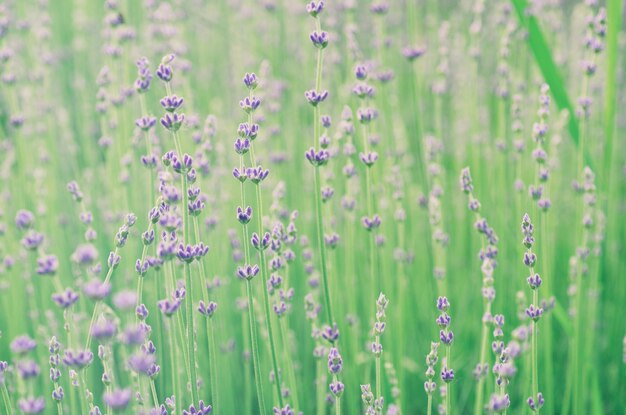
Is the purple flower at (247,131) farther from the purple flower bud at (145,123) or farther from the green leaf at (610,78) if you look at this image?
the green leaf at (610,78)

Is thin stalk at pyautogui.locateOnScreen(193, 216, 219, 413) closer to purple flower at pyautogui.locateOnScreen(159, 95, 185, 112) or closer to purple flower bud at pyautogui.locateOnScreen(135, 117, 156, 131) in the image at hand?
purple flower at pyautogui.locateOnScreen(159, 95, 185, 112)

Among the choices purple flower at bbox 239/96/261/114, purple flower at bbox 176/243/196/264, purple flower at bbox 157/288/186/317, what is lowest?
purple flower at bbox 157/288/186/317

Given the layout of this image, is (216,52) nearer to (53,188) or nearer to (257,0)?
(257,0)

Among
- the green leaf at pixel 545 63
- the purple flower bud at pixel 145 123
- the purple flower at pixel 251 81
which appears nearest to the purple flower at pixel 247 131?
the purple flower at pixel 251 81

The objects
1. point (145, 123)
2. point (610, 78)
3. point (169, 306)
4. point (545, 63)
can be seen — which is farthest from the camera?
point (610, 78)

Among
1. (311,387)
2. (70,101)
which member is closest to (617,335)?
(311,387)

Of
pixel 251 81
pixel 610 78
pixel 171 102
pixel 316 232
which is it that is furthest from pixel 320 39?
pixel 316 232

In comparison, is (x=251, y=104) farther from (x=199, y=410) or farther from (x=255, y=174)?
(x=199, y=410)

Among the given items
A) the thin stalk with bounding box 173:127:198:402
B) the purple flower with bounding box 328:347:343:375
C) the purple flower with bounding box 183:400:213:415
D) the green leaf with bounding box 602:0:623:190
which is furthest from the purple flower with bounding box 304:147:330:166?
the green leaf with bounding box 602:0:623:190
